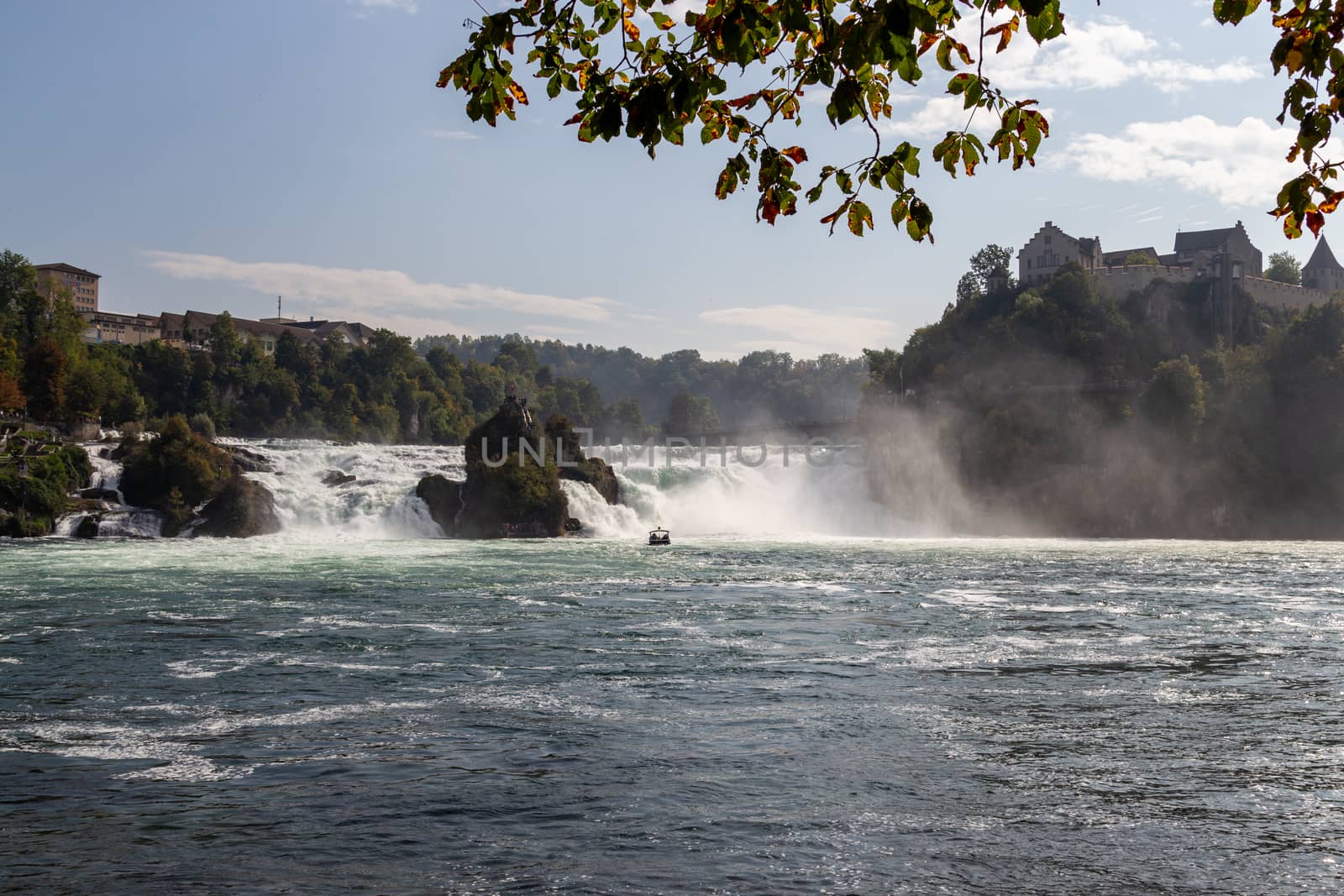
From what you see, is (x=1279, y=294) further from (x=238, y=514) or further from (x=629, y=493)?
(x=238, y=514)

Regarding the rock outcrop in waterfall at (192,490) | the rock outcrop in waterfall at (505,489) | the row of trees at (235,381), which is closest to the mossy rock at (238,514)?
the rock outcrop in waterfall at (192,490)

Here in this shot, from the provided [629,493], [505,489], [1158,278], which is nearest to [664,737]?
[505,489]

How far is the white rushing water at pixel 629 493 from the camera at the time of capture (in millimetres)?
55219

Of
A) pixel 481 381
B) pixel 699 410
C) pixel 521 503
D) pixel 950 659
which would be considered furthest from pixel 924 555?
pixel 699 410

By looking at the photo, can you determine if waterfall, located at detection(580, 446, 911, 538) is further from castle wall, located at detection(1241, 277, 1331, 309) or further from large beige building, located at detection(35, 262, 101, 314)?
large beige building, located at detection(35, 262, 101, 314)

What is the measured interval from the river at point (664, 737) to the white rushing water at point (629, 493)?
22205 mm

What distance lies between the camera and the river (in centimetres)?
1009

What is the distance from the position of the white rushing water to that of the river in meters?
22.2

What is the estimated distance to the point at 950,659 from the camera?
20938mm

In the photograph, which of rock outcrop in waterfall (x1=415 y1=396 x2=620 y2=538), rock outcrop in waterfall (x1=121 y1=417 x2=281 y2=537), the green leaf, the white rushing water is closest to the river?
the green leaf

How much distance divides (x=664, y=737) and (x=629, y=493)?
163 feet

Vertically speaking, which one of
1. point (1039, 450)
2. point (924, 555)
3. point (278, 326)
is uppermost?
point (278, 326)

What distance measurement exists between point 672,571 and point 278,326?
10379 cm

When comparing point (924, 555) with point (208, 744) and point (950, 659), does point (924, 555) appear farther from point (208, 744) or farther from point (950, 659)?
point (208, 744)
